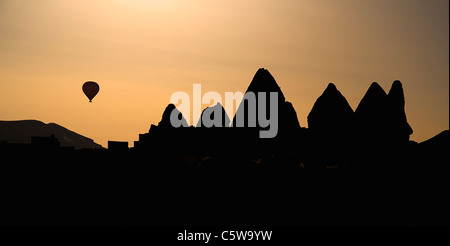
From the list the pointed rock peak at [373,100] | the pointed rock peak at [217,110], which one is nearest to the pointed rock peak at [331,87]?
the pointed rock peak at [373,100]

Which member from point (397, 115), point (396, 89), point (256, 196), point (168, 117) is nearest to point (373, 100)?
point (396, 89)

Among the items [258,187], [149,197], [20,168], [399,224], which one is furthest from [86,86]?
[399,224]

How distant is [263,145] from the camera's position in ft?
119

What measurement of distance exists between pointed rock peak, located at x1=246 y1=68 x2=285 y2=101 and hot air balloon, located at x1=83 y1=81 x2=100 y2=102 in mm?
11968

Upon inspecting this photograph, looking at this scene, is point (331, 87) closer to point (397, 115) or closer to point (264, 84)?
point (264, 84)

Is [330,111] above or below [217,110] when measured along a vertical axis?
below

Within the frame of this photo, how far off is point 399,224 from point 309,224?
3.55 m

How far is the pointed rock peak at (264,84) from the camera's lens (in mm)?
39406

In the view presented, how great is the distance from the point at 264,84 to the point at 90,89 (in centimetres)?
1319

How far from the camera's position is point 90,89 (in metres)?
44.4

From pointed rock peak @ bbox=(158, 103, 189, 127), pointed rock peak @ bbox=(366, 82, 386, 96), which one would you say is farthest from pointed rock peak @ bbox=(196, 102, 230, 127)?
pointed rock peak @ bbox=(366, 82, 386, 96)

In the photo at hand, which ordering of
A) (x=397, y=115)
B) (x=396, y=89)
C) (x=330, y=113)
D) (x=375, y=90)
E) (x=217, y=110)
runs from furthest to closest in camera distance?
(x=217, y=110), (x=330, y=113), (x=375, y=90), (x=396, y=89), (x=397, y=115)

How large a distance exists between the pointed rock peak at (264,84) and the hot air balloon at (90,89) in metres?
12.0
